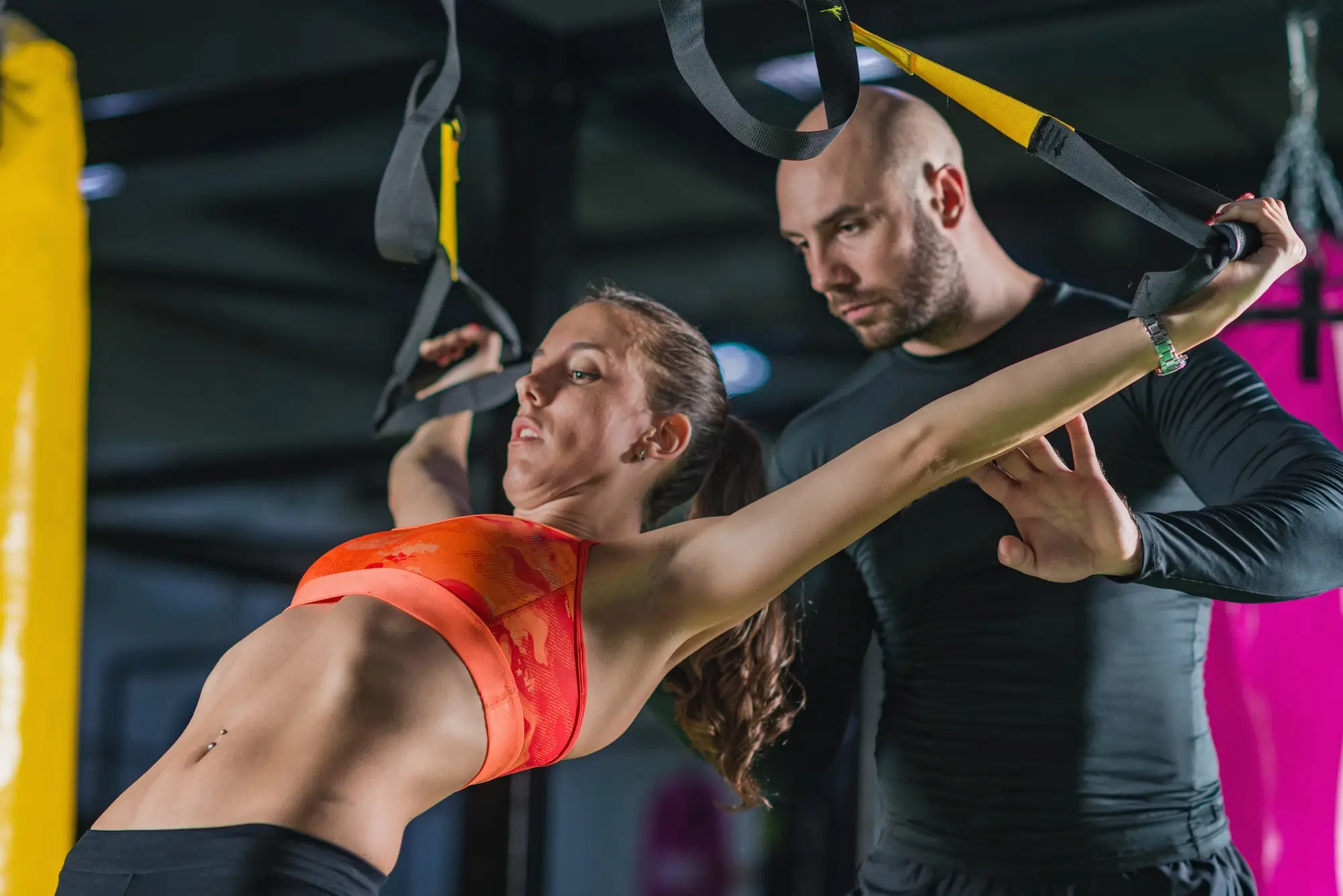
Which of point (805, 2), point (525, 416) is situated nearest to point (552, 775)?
point (525, 416)

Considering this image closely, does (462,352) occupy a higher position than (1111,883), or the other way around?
(462,352)

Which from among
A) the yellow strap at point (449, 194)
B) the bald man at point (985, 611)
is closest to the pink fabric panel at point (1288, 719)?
the bald man at point (985, 611)

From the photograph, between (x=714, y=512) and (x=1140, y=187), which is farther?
(x=714, y=512)

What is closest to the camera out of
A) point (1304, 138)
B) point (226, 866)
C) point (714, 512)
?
point (226, 866)

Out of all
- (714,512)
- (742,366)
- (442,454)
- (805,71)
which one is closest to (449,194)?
(442,454)

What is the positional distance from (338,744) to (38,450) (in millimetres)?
1020

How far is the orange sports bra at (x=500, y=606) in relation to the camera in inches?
51.2

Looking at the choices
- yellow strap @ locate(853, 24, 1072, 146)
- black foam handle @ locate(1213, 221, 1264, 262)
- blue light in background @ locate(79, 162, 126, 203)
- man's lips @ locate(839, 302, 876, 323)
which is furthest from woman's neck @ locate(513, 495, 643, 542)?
blue light in background @ locate(79, 162, 126, 203)

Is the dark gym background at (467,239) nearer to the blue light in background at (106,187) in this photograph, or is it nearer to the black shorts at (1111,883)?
the blue light in background at (106,187)

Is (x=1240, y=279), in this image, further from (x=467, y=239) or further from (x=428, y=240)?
(x=467, y=239)

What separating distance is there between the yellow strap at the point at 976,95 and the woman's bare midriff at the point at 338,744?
0.77m

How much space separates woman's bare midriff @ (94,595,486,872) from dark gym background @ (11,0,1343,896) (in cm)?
89

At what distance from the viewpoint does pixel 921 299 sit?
1.75 m

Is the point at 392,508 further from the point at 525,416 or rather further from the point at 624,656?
the point at 624,656
